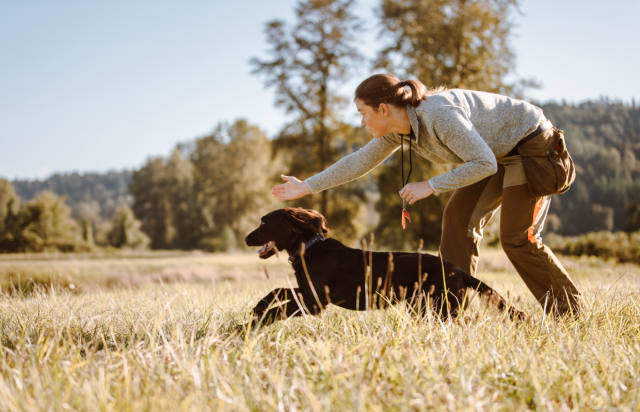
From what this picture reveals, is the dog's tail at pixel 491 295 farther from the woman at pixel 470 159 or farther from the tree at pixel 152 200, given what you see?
the tree at pixel 152 200

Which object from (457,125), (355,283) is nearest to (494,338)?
(355,283)

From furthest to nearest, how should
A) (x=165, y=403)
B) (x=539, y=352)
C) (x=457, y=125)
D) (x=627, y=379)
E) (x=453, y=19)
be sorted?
(x=453, y=19), (x=457, y=125), (x=539, y=352), (x=627, y=379), (x=165, y=403)

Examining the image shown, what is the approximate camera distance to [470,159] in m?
2.87

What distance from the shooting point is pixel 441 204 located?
18.7 meters

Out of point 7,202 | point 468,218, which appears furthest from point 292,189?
point 7,202

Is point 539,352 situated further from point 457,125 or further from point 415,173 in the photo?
point 415,173

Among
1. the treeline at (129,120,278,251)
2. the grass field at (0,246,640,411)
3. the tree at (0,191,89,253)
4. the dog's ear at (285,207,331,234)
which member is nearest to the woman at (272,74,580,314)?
the dog's ear at (285,207,331,234)

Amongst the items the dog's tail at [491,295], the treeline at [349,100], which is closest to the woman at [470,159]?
the dog's tail at [491,295]

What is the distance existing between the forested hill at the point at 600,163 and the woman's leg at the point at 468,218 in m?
56.4

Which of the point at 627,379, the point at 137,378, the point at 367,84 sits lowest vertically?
the point at 627,379

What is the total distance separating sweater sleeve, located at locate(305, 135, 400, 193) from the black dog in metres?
0.36

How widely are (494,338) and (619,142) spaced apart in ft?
216

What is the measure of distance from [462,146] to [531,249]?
974 millimetres

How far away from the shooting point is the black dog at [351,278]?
9.58ft
